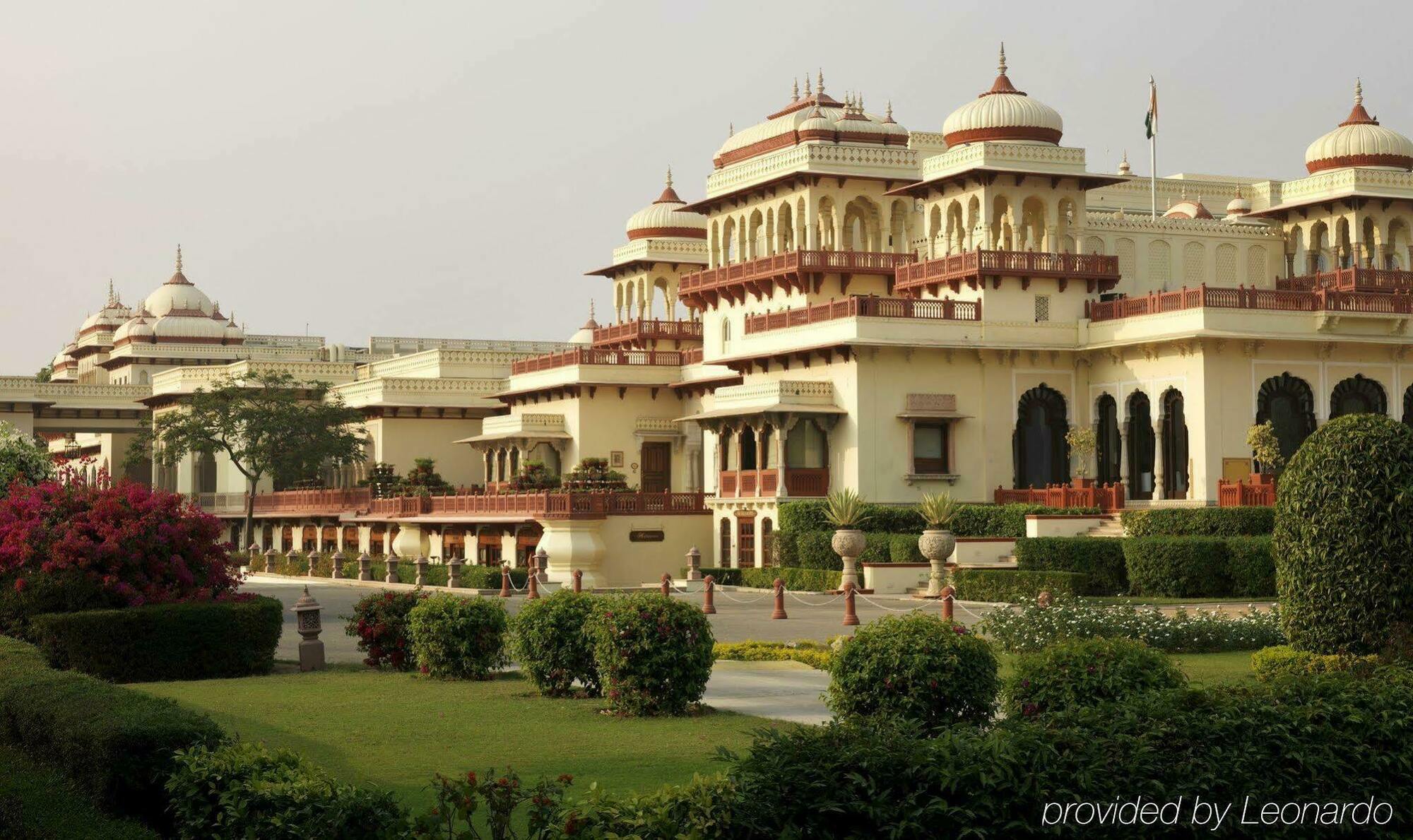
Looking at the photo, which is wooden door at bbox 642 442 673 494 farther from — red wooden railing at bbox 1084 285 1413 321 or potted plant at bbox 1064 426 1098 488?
red wooden railing at bbox 1084 285 1413 321

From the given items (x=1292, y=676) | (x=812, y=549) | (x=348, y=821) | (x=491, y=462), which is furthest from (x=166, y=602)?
(x=491, y=462)

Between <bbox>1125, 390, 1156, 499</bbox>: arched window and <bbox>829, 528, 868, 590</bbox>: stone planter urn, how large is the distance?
931cm

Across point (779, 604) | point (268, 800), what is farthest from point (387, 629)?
point (268, 800)

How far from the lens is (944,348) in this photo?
44.9 meters

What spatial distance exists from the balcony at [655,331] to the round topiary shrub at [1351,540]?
42.0 metres

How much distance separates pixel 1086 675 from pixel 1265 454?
91.4ft

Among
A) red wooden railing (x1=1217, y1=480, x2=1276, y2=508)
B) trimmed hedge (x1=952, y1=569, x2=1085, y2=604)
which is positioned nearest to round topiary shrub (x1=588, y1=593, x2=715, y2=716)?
trimmed hedge (x1=952, y1=569, x2=1085, y2=604)

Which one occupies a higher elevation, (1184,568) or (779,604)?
(1184,568)

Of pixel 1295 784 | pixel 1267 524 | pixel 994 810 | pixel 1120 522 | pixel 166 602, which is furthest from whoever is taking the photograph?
pixel 1120 522

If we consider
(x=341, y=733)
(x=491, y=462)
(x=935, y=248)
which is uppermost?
(x=935, y=248)

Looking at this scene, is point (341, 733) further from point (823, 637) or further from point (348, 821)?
point (823, 637)

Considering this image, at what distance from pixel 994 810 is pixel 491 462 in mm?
51471

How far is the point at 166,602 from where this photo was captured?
22.2 m

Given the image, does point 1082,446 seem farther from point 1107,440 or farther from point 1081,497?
point 1081,497
